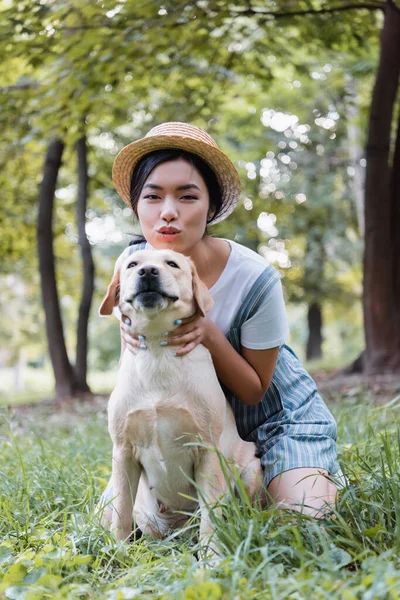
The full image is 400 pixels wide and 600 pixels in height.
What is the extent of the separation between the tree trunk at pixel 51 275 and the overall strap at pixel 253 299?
22.5 feet

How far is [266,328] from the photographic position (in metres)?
2.83

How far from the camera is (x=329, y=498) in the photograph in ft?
8.53

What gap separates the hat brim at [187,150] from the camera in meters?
2.82

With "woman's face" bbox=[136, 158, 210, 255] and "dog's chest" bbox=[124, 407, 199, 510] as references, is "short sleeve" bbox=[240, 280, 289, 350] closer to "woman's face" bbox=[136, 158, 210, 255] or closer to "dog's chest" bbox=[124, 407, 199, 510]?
"woman's face" bbox=[136, 158, 210, 255]

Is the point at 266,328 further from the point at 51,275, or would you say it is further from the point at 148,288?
the point at 51,275

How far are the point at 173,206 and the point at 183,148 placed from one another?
12.2 inches

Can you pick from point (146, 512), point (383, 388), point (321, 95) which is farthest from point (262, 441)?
point (321, 95)

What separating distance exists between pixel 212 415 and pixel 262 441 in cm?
63

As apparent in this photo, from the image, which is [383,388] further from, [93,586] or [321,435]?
[93,586]

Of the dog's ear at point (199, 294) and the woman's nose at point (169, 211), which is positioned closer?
the dog's ear at point (199, 294)

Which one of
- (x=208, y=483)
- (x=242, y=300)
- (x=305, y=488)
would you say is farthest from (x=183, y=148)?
(x=305, y=488)

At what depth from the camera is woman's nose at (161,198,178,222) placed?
8.86ft

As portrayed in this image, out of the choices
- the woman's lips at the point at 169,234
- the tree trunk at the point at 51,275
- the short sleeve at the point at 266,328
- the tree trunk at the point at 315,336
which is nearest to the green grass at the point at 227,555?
the short sleeve at the point at 266,328

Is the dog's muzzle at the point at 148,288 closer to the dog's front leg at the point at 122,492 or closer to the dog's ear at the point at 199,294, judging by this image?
the dog's ear at the point at 199,294
